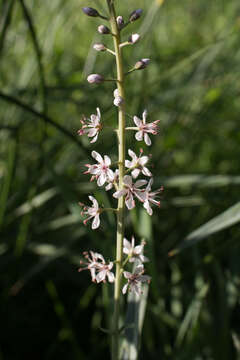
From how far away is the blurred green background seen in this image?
110 inches

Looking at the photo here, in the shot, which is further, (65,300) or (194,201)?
(65,300)

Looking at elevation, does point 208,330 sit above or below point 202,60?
below

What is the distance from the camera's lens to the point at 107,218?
2.63m

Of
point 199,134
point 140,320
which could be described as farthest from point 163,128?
point 140,320

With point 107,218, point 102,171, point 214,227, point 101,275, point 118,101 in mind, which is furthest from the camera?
point 107,218

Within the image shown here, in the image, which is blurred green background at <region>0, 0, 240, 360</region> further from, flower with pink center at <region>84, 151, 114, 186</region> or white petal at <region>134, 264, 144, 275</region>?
flower with pink center at <region>84, 151, 114, 186</region>

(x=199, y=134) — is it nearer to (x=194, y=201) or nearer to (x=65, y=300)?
(x=194, y=201)

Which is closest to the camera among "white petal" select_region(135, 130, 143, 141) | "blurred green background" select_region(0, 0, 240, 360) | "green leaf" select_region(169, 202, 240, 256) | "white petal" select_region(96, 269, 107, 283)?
"white petal" select_region(135, 130, 143, 141)

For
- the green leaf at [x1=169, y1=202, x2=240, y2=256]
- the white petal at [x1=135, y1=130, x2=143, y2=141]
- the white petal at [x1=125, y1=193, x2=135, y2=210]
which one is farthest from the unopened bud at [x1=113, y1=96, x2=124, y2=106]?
the green leaf at [x1=169, y1=202, x2=240, y2=256]

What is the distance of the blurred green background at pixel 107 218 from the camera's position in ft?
9.13

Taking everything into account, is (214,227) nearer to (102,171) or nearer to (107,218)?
(107,218)

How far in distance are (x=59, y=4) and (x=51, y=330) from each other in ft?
10.4

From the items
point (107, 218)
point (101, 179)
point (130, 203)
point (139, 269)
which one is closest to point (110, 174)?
point (101, 179)

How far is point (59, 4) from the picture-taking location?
3914 millimetres
